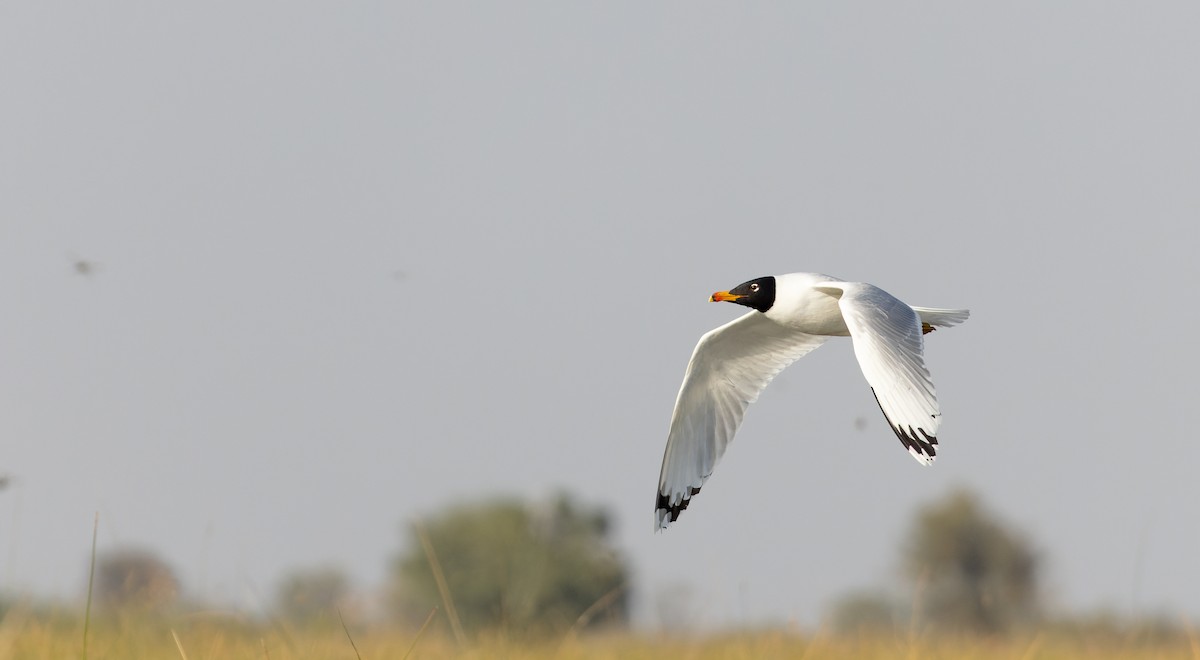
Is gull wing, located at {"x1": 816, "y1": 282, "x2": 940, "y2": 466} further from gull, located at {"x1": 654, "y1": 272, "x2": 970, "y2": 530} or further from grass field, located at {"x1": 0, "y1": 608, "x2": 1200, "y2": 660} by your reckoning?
grass field, located at {"x1": 0, "y1": 608, "x2": 1200, "y2": 660}

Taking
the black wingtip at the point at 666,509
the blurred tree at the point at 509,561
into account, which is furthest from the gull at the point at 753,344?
the blurred tree at the point at 509,561

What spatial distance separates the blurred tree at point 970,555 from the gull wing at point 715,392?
704 inches

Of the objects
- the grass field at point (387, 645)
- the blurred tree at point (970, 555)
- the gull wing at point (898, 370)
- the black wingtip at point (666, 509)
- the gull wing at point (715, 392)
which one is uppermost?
the gull wing at point (898, 370)

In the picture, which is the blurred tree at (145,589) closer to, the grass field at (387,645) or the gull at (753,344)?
the grass field at (387,645)

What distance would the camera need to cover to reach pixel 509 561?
1969cm

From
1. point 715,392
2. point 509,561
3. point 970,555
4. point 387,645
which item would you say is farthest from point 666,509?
point 970,555

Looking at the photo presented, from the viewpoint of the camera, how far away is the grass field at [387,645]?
5324mm

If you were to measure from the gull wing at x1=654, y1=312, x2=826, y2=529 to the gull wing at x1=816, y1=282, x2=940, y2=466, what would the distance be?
5.76 feet

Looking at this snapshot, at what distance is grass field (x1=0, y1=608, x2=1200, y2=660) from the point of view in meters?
5.32

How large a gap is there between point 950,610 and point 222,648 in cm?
2052

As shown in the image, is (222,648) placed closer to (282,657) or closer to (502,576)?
(282,657)

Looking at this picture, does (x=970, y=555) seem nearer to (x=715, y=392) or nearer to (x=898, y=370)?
(x=715, y=392)

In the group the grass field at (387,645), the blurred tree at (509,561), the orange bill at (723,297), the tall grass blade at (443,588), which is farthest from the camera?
the blurred tree at (509,561)

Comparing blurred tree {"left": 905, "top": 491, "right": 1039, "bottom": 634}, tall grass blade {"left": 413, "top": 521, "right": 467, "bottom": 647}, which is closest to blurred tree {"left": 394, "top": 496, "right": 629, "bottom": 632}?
blurred tree {"left": 905, "top": 491, "right": 1039, "bottom": 634}
